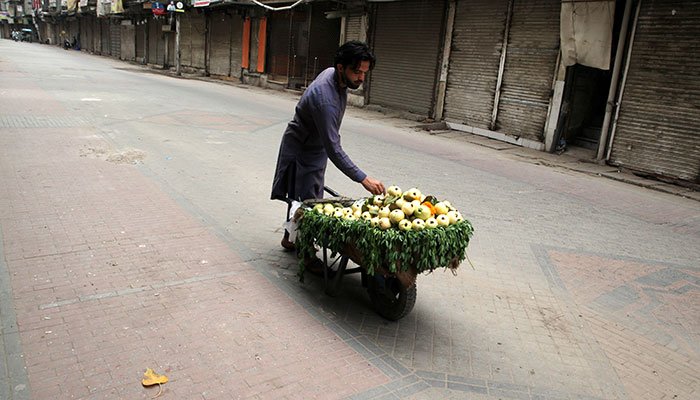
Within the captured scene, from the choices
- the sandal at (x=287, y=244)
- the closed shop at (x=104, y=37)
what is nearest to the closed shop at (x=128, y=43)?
the closed shop at (x=104, y=37)

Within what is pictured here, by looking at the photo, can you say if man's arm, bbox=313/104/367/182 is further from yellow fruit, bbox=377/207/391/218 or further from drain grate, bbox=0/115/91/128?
drain grate, bbox=0/115/91/128

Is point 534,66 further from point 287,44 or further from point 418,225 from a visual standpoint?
point 287,44

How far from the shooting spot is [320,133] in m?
4.02

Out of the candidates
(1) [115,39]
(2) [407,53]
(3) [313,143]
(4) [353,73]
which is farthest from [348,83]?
(1) [115,39]

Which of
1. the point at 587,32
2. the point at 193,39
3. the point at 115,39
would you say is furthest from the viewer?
the point at 115,39

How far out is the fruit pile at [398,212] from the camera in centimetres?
348

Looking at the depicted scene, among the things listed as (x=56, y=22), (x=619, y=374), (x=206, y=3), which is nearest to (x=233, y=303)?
(x=619, y=374)

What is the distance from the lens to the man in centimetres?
391

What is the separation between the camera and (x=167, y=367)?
10.2 feet

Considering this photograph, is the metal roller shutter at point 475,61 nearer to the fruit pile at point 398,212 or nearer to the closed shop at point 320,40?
the closed shop at point 320,40

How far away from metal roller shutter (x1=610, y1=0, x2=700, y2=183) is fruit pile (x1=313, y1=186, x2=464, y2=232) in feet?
27.5

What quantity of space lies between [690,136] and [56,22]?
250 ft

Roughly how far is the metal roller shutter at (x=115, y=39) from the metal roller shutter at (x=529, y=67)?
40336 millimetres

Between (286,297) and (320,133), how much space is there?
126cm
